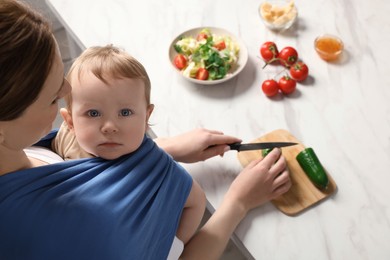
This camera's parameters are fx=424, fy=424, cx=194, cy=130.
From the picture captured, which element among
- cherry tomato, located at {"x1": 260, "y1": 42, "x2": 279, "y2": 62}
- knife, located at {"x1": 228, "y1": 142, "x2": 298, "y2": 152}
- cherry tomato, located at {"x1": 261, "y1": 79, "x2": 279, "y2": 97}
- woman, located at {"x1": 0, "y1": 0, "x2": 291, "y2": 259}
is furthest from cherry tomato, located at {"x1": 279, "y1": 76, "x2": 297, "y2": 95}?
woman, located at {"x1": 0, "y1": 0, "x2": 291, "y2": 259}

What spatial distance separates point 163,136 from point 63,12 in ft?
2.50

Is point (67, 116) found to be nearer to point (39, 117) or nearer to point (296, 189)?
point (39, 117)

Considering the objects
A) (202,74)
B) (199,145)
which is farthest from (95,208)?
(202,74)

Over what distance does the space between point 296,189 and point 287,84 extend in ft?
1.26

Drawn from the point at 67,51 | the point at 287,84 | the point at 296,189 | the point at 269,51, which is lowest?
the point at 296,189

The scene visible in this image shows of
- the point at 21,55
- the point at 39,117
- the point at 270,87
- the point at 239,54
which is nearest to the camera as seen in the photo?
the point at 21,55

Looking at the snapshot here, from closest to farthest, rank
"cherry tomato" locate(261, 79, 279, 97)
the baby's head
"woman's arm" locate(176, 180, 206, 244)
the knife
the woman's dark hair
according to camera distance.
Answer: the woman's dark hair < the baby's head < "woman's arm" locate(176, 180, 206, 244) < the knife < "cherry tomato" locate(261, 79, 279, 97)

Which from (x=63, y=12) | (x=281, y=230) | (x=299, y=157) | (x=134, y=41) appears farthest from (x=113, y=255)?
(x=63, y=12)

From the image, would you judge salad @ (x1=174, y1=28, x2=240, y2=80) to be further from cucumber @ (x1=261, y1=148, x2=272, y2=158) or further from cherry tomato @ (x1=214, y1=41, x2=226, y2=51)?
cucumber @ (x1=261, y1=148, x2=272, y2=158)

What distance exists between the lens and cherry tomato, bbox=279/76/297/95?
143 cm

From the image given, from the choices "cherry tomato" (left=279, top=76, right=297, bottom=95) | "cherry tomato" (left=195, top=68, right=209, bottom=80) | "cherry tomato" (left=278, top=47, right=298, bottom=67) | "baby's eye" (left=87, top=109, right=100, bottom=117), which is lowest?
"cherry tomato" (left=279, top=76, right=297, bottom=95)

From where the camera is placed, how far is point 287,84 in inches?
56.4

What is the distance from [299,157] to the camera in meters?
1.25

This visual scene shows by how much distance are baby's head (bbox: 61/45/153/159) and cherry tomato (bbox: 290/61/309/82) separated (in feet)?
2.11
